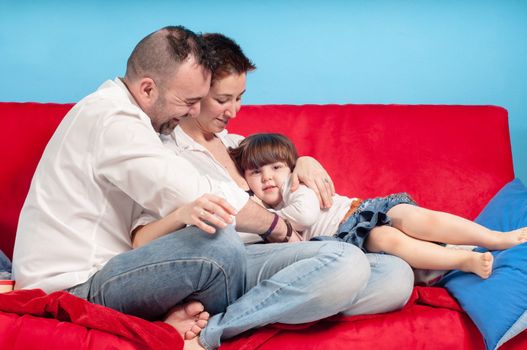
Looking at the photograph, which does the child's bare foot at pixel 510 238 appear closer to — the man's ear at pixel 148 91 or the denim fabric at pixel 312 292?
the denim fabric at pixel 312 292

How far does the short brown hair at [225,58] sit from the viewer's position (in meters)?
2.38

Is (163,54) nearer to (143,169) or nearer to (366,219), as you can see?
(143,169)

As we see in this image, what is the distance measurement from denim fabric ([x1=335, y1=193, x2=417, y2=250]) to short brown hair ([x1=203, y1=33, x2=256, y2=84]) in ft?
1.73

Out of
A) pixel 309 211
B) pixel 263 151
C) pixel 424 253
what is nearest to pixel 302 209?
pixel 309 211

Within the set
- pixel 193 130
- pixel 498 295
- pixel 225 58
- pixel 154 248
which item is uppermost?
pixel 225 58

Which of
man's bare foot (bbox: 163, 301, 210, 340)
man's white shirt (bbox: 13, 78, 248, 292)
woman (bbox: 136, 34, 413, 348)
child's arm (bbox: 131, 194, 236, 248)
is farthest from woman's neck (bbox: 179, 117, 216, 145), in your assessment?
man's bare foot (bbox: 163, 301, 210, 340)

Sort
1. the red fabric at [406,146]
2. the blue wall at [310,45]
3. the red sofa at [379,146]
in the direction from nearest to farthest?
the red sofa at [379,146] → the red fabric at [406,146] → the blue wall at [310,45]

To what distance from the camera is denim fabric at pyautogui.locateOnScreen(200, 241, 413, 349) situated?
196cm

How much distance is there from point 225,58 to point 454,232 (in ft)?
2.64

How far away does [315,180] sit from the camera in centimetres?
248

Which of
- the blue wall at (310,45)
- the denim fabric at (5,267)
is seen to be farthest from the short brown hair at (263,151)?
the blue wall at (310,45)

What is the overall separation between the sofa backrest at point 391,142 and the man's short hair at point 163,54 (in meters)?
0.60

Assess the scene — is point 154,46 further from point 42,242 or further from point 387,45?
point 387,45

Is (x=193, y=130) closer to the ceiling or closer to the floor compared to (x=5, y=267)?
closer to the ceiling
